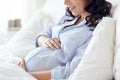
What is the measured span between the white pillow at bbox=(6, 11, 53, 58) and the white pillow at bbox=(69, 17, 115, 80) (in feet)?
2.72

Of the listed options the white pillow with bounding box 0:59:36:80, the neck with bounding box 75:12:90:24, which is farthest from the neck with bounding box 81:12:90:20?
the white pillow with bounding box 0:59:36:80

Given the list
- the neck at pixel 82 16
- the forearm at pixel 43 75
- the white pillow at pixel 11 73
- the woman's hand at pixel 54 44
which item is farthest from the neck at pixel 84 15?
the white pillow at pixel 11 73

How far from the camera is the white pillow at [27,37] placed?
1936 millimetres

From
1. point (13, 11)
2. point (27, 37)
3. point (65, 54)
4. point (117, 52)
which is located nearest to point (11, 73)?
point (65, 54)

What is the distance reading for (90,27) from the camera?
142 centimetres

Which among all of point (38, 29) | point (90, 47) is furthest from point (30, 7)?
point (90, 47)

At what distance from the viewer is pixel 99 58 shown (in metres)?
1.15

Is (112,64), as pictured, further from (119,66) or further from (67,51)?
(67,51)

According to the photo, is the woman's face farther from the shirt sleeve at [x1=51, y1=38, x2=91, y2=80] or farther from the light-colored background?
the light-colored background

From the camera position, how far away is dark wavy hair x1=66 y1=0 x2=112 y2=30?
4.69 ft

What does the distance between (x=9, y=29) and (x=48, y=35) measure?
1058 millimetres

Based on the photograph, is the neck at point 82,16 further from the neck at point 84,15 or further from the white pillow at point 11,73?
the white pillow at point 11,73

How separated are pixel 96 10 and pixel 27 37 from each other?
2.44ft

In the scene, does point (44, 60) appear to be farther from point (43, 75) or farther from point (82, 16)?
point (82, 16)
